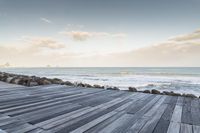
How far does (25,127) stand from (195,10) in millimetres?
12704

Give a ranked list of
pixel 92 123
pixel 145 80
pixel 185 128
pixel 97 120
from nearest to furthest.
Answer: pixel 185 128 → pixel 92 123 → pixel 97 120 → pixel 145 80

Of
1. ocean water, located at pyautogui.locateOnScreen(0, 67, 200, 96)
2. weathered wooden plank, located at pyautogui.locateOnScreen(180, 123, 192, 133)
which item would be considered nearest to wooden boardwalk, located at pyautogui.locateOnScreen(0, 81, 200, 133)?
weathered wooden plank, located at pyautogui.locateOnScreen(180, 123, 192, 133)

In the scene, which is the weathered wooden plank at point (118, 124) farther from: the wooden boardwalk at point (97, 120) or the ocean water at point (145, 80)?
the ocean water at point (145, 80)

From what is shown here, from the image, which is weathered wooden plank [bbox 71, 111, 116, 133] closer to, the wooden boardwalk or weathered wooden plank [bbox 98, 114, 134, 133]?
the wooden boardwalk

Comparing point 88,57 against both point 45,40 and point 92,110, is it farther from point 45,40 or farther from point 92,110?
point 92,110

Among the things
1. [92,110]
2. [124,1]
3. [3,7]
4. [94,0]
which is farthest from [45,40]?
[92,110]

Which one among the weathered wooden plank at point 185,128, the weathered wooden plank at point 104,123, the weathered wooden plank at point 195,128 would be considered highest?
the weathered wooden plank at point 185,128

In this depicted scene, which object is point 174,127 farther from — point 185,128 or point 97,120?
point 97,120

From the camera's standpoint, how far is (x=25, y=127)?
1.61 metres

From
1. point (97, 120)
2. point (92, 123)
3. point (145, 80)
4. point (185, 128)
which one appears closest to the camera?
point (185, 128)

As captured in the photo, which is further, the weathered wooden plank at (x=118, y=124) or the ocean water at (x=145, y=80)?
the ocean water at (x=145, y=80)

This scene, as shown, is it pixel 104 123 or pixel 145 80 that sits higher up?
pixel 104 123

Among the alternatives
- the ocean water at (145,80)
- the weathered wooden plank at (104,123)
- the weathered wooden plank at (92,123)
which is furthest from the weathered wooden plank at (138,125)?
the ocean water at (145,80)

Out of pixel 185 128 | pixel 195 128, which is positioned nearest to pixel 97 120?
pixel 185 128
